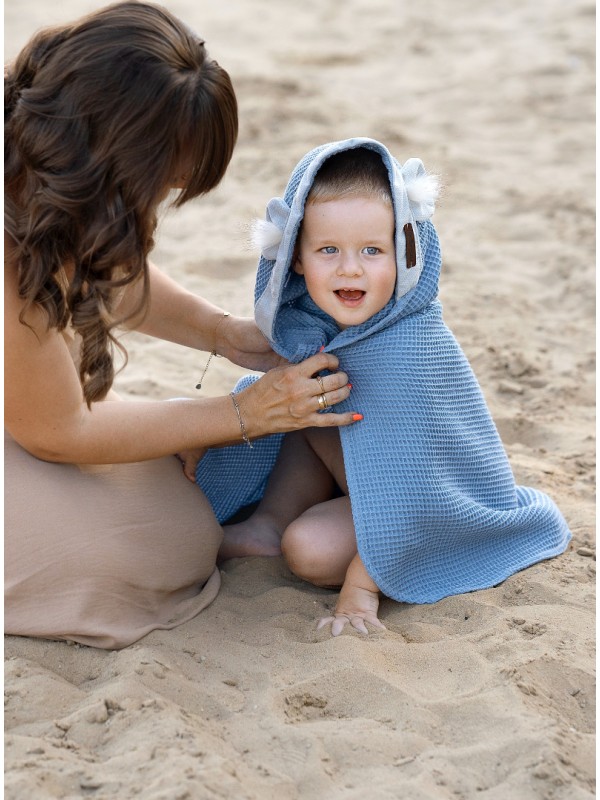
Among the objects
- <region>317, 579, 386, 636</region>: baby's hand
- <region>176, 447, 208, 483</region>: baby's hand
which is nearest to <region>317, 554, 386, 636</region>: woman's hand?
<region>317, 579, 386, 636</region>: baby's hand

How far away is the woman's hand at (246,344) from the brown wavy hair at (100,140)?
0.72 m

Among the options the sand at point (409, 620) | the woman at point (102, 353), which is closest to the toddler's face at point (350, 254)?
the woman at point (102, 353)

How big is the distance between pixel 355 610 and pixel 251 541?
453 mm

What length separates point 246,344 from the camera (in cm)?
305

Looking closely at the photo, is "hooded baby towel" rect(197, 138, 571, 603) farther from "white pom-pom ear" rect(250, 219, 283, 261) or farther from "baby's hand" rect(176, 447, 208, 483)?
"baby's hand" rect(176, 447, 208, 483)

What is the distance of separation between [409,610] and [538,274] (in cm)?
261

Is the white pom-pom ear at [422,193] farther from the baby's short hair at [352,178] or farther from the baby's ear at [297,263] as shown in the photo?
the baby's ear at [297,263]

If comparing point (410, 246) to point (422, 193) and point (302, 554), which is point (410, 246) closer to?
point (422, 193)

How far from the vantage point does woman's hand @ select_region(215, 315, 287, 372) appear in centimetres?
304

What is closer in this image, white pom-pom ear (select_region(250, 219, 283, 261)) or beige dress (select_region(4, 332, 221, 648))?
beige dress (select_region(4, 332, 221, 648))

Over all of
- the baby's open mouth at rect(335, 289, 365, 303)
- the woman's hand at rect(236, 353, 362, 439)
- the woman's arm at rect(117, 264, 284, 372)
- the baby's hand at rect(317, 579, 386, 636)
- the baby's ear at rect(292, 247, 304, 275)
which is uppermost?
the baby's ear at rect(292, 247, 304, 275)

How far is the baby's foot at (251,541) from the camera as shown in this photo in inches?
118

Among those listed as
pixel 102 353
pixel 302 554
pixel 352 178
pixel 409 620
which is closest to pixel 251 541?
pixel 302 554

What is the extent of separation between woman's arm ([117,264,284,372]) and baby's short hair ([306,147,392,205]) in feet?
1.78
